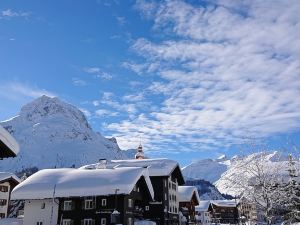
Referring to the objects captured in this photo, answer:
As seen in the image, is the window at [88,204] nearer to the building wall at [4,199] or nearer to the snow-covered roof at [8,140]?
the building wall at [4,199]

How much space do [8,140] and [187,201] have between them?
58.7 metres

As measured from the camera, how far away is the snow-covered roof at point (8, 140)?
18.2 m

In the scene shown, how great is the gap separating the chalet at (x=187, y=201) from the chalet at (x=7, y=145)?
176 ft

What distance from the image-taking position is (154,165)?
60.1 metres

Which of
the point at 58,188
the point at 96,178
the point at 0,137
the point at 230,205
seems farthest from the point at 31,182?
the point at 230,205

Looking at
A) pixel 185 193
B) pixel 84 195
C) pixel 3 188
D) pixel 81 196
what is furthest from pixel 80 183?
pixel 185 193

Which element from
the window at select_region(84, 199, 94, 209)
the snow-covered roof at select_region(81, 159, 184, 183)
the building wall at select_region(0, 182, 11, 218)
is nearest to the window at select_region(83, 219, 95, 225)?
the window at select_region(84, 199, 94, 209)

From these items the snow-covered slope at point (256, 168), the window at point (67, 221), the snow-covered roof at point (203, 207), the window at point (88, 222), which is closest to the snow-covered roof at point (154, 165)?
the window at point (67, 221)

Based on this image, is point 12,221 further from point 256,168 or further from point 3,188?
point 256,168

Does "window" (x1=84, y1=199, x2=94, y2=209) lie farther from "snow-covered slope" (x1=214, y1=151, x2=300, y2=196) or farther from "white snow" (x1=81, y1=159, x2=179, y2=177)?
"snow-covered slope" (x1=214, y1=151, x2=300, y2=196)

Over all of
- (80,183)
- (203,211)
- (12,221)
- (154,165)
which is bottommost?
(12,221)

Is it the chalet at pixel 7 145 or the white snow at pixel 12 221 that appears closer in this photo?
the chalet at pixel 7 145

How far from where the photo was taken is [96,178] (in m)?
48.4

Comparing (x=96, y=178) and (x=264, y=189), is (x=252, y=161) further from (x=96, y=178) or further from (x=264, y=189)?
(x=96, y=178)
